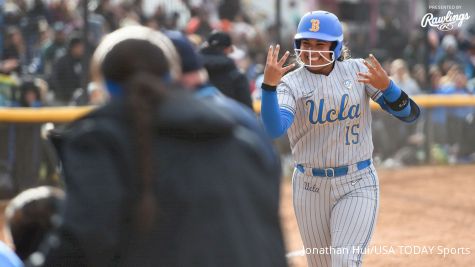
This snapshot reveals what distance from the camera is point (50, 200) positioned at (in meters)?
3.01

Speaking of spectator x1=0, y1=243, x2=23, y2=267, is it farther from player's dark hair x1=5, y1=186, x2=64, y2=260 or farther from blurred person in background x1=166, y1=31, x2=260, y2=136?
blurred person in background x1=166, y1=31, x2=260, y2=136

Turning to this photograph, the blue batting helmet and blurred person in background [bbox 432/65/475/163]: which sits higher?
the blue batting helmet

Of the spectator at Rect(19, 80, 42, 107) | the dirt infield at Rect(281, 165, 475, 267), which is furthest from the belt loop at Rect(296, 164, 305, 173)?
the spectator at Rect(19, 80, 42, 107)

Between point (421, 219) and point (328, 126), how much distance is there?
16.4 ft

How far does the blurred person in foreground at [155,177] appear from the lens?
101 inches

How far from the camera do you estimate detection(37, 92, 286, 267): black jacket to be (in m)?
2.57

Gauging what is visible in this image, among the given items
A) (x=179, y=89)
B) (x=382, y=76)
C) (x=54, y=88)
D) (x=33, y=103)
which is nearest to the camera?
(x=179, y=89)

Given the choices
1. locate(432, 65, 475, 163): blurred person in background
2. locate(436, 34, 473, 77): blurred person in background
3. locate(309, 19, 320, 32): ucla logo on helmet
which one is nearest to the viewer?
locate(309, 19, 320, 32): ucla logo on helmet

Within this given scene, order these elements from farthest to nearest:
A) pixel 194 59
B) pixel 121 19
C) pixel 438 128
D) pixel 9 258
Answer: pixel 438 128 → pixel 121 19 → pixel 9 258 → pixel 194 59

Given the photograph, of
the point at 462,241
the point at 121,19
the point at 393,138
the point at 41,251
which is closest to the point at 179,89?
the point at 41,251

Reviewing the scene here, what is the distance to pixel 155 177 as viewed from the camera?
8.55 ft

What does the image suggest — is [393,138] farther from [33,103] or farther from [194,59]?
[194,59]

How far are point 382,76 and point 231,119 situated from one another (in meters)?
2.78

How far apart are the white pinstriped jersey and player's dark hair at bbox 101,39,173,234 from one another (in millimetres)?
2847
